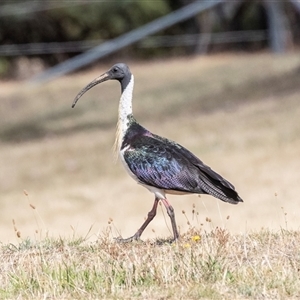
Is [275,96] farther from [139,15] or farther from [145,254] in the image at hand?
[145,254]

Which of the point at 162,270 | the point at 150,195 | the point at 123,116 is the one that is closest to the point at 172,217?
the point at 123,116

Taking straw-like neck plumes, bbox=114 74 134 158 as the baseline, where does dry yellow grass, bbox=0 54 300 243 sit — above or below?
above

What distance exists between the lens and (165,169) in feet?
25.7

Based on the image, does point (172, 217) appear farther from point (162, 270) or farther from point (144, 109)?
point (144, 109)

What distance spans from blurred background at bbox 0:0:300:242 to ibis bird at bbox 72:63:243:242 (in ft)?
1.14

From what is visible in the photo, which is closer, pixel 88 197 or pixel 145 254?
pixel 145 254

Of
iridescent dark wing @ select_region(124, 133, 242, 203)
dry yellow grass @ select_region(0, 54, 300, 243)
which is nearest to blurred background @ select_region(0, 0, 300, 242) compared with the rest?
dry yellow grass @ select_region(0, 54, 300, 243)

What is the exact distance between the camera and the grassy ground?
649 centimetres

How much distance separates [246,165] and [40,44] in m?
19.8

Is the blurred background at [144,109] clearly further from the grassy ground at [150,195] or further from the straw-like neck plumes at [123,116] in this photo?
the straw-like neck plumes at [123,116]

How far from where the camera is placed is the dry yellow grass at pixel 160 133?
1680 cm

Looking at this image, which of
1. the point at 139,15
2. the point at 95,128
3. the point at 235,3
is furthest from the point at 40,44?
the point at 95,128

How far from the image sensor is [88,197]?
1883 centimetres

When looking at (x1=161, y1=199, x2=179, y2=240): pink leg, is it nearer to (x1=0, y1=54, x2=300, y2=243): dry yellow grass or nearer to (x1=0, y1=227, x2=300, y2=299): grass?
(x1=0, y1=227, x2=300, y2=299): grass
